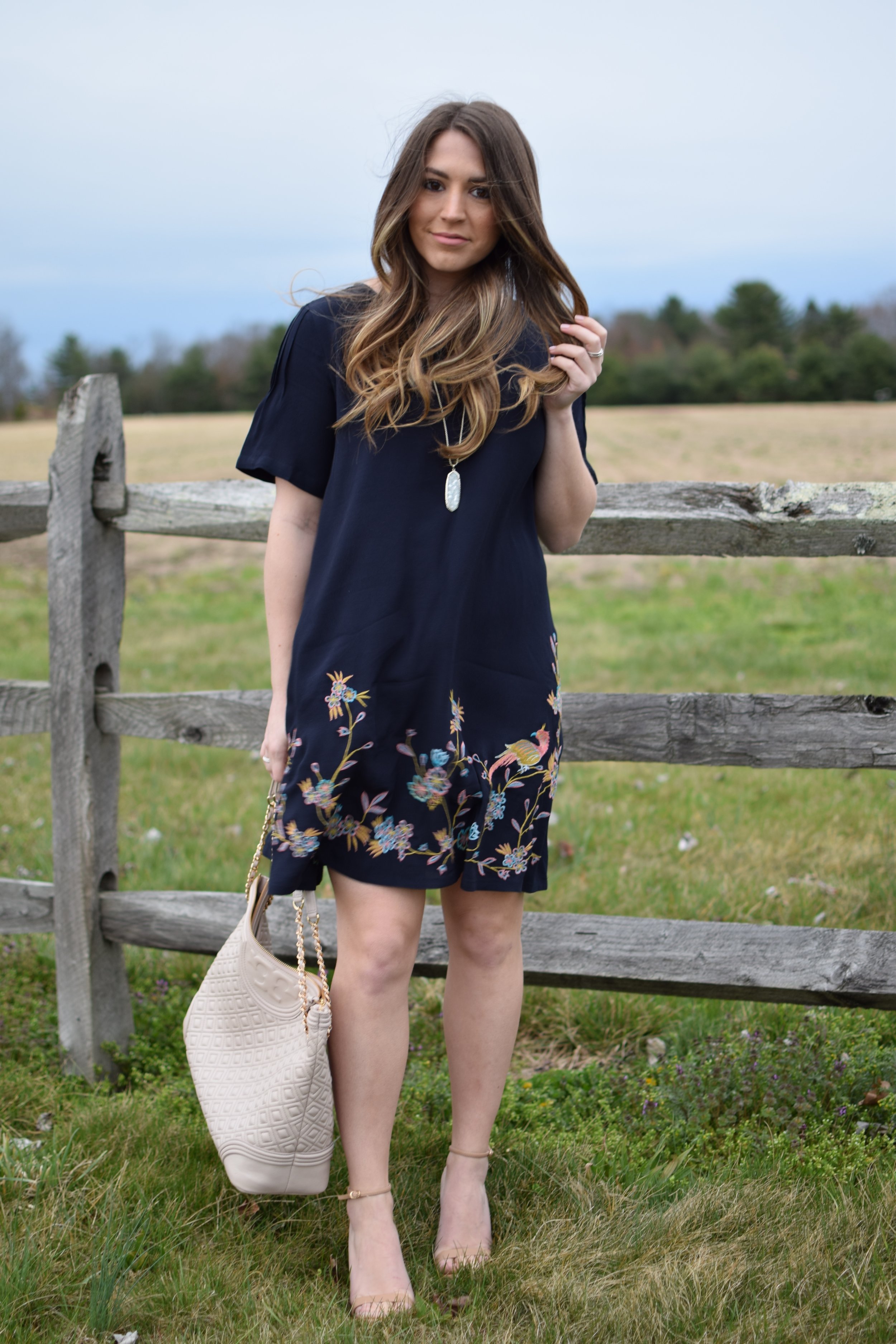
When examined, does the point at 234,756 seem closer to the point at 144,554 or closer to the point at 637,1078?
the point at 637,1078

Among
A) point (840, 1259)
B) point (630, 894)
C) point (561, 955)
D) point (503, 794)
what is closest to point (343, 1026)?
point (503, 794)

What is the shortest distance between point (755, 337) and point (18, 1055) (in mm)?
76561

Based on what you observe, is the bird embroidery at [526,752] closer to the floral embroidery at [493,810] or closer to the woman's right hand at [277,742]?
the floral embroidery at [493,810]

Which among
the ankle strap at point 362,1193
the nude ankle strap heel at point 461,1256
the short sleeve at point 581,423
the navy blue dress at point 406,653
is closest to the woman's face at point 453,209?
the navy blue dress at point 406,653

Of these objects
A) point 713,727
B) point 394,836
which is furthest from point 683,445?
point 394,836

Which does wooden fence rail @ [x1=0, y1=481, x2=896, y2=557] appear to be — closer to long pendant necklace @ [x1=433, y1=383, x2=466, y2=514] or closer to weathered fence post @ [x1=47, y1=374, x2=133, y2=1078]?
weathered fence post @ [x1=47, y1=374, x2=133, y2=1078]

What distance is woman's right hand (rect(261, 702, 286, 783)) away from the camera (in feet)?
7.80

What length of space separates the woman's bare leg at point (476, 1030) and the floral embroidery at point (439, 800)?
15cm

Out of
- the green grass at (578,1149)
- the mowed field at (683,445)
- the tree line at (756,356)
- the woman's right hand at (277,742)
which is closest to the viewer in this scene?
the green grass at (578,1149)

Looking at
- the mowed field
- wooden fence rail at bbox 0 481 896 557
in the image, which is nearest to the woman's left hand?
wooden fence rail at bbox 0 481 896 557

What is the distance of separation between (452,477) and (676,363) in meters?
65.4

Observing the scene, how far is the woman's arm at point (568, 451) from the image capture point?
2252mm

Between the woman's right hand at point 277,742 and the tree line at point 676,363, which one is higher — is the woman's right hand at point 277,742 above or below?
below

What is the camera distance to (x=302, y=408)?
7.57ft
